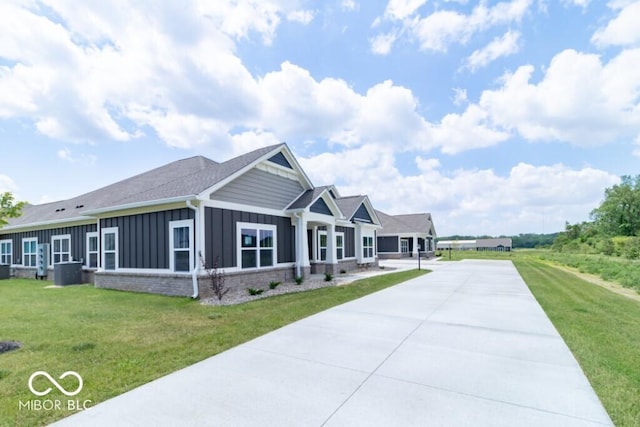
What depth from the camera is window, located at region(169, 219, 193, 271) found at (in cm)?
1010

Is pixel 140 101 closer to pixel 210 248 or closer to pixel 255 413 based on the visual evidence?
pixel 210 248

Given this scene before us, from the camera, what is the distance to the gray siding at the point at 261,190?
36.4ft

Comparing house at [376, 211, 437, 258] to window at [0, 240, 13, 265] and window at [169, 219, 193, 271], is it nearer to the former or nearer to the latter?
window at [169, 219, 193, 271]

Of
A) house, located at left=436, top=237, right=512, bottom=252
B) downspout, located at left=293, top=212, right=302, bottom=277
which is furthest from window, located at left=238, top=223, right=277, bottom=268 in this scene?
house, located at left=436, top=237, right=512, bottom=252

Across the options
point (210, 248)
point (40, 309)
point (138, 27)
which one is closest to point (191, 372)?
point (210, 248)

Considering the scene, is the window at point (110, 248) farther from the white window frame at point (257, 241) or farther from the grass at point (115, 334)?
the white window frame at point (257, 241)

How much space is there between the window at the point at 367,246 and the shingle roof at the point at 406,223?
1398cm

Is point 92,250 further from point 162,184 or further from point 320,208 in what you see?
point 320,208

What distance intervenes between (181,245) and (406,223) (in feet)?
106

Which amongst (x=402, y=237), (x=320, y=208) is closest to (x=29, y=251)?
(x=320, y=208)

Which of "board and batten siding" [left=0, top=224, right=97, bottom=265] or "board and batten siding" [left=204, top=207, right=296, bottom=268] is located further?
"board and batten siding" [left=0, top=224, right=97, bottom=265]

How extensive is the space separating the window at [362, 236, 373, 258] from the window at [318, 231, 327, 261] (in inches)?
201

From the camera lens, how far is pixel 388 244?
36719mm

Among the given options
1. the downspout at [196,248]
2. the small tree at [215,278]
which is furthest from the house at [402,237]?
the downspout at [196,248]
